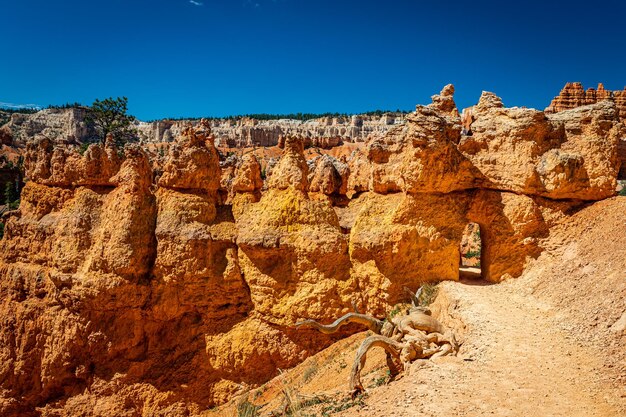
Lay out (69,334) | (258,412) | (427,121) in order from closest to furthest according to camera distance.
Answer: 1. (258,412)
2. (427,121)
3. (69,334)

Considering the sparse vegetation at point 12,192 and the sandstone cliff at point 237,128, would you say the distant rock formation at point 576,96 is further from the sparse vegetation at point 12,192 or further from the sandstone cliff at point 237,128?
the sparse vegetation at point 12,192

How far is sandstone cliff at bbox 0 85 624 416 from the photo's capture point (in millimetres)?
11945

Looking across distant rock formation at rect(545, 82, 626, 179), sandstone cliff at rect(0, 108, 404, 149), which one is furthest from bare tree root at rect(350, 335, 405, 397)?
sandstone cliff at rect(0, 108, 404, 149)

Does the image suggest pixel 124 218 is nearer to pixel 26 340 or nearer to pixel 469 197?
pixel 26 340

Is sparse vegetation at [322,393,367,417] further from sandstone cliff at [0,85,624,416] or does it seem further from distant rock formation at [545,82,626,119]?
distant rock formation at [545,82,626,119]

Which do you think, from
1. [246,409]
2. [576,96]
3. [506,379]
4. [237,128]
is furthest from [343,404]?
[237,128]

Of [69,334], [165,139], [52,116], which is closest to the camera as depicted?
[69,334]

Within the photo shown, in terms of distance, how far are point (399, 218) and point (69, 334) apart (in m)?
10.2

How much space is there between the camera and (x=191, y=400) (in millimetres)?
12711

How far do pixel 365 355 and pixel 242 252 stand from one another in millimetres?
5491

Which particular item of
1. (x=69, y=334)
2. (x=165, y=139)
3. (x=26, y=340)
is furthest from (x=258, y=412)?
(x=165, y=139)

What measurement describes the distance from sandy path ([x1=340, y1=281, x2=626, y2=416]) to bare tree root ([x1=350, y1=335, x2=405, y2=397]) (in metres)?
0.38

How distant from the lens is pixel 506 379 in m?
7.11

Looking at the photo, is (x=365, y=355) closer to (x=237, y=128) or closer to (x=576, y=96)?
(x=576, y=96)
